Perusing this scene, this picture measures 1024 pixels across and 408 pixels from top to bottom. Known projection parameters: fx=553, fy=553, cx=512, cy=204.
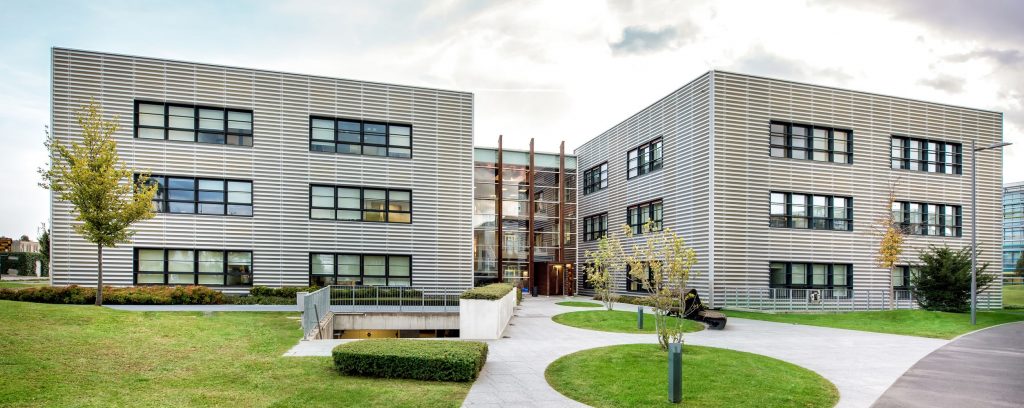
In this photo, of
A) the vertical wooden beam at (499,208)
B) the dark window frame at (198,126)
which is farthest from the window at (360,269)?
the vertical wooden beam at (499,208)

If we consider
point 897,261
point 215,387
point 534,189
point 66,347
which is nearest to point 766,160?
point 897,261

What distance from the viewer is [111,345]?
11.7 meters

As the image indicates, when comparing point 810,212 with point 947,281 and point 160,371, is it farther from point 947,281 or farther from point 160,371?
point 160,371

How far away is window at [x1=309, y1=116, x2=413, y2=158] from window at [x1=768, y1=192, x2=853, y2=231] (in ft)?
60.0

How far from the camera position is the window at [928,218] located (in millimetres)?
29328

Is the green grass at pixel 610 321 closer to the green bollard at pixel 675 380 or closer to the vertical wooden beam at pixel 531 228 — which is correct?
the green bollard at pixel 675 380

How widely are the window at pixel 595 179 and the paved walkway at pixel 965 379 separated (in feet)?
75.7

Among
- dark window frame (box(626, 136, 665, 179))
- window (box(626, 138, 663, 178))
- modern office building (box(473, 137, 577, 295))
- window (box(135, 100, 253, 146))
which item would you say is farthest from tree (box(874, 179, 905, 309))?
window (box(135, 100, 253, 146))

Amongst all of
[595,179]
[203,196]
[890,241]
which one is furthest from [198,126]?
[890,241]

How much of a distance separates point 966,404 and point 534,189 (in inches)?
1208

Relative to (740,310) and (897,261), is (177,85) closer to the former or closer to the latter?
(740,310)

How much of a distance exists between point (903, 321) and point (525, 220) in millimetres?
22497

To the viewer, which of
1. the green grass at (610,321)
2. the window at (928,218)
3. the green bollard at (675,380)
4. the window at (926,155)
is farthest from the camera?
the window at (926,155)

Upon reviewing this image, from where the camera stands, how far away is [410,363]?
34.0 feet
